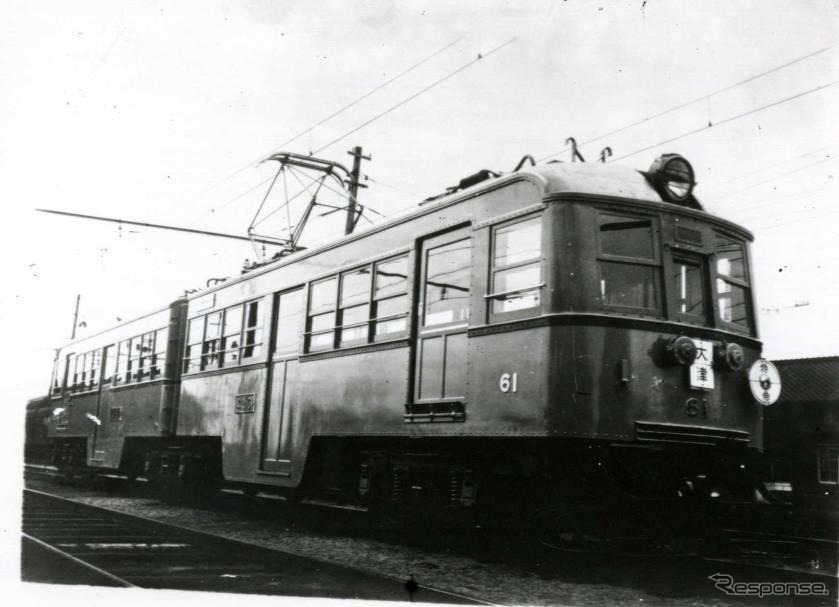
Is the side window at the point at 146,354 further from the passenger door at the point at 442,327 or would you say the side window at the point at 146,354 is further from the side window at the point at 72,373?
the passenger door at the point at 442,327

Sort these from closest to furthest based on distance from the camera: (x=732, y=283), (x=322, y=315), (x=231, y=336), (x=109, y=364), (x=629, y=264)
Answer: (x=629, y=264)
(x=732, y=283)
(x=322, y=315)
(x=231, y=336)
(x=109, y=364)

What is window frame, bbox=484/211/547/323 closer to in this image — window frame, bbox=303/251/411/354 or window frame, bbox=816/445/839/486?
window frame, bbox=303/251/411/354

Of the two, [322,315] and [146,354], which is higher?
[146,354]

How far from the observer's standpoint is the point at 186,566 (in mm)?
6258

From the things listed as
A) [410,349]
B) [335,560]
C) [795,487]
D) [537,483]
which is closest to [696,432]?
[537,483]

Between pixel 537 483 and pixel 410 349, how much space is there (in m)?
1.63

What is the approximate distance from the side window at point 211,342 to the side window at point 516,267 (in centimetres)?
588

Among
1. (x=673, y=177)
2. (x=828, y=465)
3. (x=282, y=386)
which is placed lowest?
(x=828, y=465)

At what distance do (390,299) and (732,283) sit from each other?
2.99 meters

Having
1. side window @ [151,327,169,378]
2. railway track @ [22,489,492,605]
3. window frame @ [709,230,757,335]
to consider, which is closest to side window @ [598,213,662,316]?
window frame @ [709,230,757,335]

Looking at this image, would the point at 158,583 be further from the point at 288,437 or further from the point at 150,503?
the point at 150,503

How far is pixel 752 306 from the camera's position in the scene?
697cm

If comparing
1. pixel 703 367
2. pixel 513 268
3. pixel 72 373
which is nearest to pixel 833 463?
pixel 703 367

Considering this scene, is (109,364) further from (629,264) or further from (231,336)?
(629,264)
